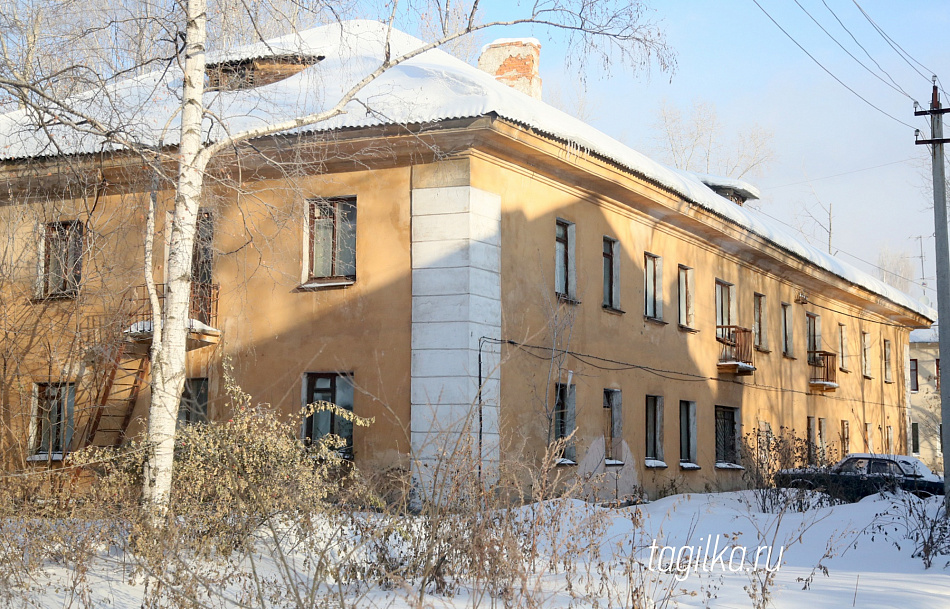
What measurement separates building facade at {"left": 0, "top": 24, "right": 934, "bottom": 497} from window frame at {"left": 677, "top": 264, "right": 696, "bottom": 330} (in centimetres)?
169

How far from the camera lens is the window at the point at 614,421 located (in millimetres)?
18109

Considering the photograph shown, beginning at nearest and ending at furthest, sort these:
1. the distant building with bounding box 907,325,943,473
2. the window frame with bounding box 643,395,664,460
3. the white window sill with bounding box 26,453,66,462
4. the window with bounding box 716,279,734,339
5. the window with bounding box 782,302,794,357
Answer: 1. the white window sill with bounding box 26,453,66,462
2. the window frame with bounding box 643,395,664,460
3. the window with bounding box 716,279,734,339
4. the window with bounding box 782,302,794,357
5. the distant building with bounding box 907,325,943,473

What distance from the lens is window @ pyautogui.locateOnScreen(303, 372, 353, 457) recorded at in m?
15.2

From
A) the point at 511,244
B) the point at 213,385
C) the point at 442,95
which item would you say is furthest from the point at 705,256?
the point at 213,385

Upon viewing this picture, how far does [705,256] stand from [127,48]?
50.7 feet

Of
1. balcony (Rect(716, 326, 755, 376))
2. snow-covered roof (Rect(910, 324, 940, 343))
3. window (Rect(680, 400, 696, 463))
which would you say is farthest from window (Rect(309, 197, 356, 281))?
snow-covered roof (Rect(910, 324, 940, 343))

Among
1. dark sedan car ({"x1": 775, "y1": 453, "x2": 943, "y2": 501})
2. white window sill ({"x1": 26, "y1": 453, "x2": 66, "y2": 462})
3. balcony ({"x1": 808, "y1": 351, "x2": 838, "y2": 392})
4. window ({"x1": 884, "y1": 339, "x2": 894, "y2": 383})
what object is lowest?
dark sedan car ({"x1": 775, "y1": 453, "x2": 943, "y2": 501})

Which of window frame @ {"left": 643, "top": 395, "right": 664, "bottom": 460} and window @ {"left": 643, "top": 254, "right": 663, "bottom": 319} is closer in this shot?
window frame @ {"left": 643, "top": 395, "right": 664, "bottom": 460}

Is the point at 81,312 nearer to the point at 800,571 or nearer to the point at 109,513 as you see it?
the point at 109,513

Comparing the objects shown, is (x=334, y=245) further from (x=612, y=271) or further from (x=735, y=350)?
(x=735, y=350)

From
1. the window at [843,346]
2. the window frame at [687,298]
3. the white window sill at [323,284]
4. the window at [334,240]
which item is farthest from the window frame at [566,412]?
the window at [843,346]

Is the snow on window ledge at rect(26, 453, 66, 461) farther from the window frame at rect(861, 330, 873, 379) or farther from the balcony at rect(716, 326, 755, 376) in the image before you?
the window frame at rect(861, 330, 873, 379)

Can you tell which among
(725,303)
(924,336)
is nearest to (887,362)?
(725,303)

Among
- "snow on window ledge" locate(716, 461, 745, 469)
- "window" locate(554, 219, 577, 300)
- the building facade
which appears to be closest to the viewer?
the building facade
